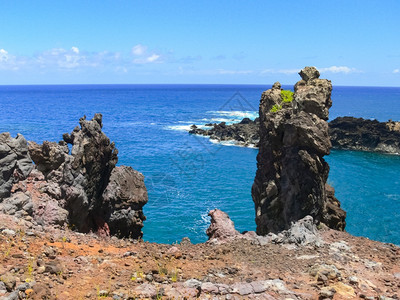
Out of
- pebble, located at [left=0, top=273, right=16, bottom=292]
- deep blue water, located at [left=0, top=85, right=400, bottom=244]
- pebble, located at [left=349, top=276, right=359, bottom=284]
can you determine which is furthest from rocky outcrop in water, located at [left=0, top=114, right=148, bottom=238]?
pebble, located at [left=349, top=276, right=359, bottom=284]

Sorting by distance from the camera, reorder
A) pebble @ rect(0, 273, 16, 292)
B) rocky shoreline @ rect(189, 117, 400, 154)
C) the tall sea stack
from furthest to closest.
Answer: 1. rocky shoreline @ rect(189, 117, 400, 154)
2. the tall sea stack
3. pebble @ rect(0, 273, 16, 292)

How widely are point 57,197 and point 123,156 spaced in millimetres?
52096

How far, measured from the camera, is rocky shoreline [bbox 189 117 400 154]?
279 ft

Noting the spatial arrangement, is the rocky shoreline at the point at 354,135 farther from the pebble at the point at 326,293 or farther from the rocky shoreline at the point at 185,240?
the pebble at the point at 326,293

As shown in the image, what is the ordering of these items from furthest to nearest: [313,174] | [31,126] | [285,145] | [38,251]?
[31,126]
[285,145]
[313,174]
[38,251]

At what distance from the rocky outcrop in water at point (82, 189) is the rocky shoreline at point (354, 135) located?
2346 inches

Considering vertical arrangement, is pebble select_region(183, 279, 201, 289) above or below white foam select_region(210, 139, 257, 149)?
above

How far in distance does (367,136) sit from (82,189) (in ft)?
264

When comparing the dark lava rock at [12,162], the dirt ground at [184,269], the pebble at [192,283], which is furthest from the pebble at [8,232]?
the pebble at [192,283]

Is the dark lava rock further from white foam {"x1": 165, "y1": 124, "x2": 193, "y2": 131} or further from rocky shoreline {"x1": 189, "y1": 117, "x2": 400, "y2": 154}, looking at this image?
white foam {"x1": 165, "y1": 124, "x2": 193, "y2": 131}

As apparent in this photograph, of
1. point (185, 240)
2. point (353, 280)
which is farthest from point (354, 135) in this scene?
point (353, 280)

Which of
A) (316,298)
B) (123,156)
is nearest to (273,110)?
(316,298)

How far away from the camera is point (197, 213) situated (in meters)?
45.9

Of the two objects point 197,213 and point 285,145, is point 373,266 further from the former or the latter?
point 197,213
